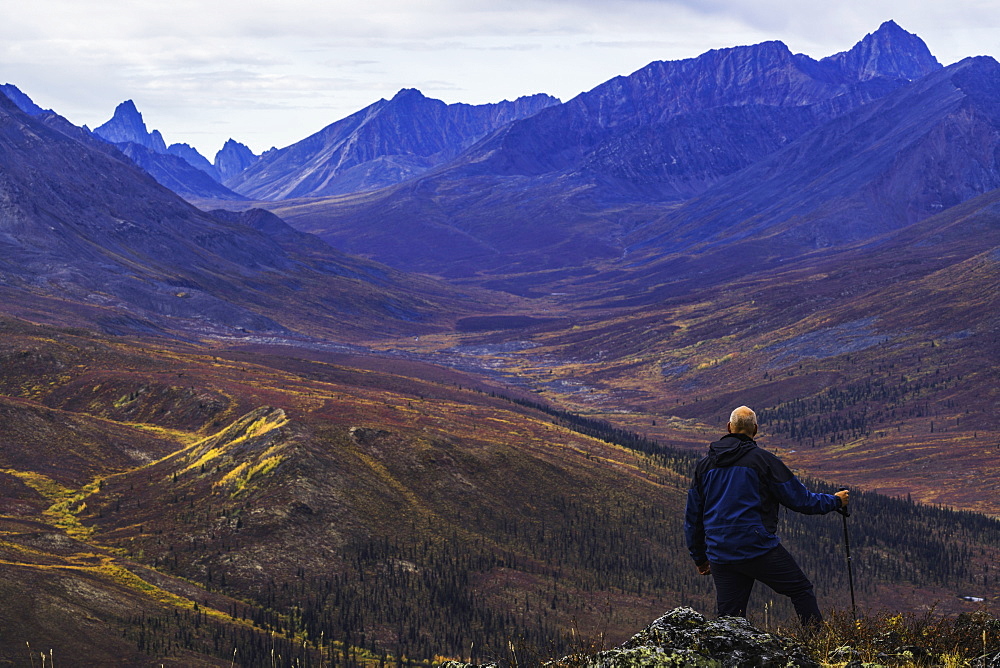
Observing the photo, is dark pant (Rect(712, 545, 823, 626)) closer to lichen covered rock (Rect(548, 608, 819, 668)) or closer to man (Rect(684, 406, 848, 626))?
man (Rect(684, 406, 848, 626))

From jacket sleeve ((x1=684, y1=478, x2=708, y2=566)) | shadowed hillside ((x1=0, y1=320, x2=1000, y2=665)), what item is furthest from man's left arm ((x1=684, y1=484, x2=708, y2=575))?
shadowed hillside ((x1=0, y1=320, x2=1000, y2=665))

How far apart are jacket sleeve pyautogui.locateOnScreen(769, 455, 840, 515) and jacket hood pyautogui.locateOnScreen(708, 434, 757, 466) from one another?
37 centimetres

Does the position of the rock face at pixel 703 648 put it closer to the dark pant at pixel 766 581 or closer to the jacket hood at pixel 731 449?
the dark pant at pixel 766 581

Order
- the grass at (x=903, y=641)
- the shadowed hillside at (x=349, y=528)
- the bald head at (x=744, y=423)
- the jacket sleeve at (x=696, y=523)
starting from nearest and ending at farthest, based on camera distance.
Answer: the grass at (x=903, y=641) < the bald head at (x=744, y=423) < the jacket sleeve at (x=696, y=523) < the shadowed hillside at (x=349, y=528)

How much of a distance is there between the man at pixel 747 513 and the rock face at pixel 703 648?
3.48 feet

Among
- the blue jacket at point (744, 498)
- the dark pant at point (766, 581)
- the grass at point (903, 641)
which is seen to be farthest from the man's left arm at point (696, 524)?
the grass at point (903, 641)

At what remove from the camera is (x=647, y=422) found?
146 meters

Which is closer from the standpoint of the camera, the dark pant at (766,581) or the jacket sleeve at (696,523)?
the dark pant at (766,581)

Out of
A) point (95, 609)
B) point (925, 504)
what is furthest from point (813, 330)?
point (95, 609)

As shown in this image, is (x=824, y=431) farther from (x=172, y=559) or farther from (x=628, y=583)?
(x=172, y=559)

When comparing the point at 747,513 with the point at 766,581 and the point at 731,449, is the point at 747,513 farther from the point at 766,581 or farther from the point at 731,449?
the point at 766,581

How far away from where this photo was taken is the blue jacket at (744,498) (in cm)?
1261

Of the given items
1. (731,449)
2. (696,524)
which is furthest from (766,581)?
(731,449)

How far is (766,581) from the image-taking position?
1277 centimetres
